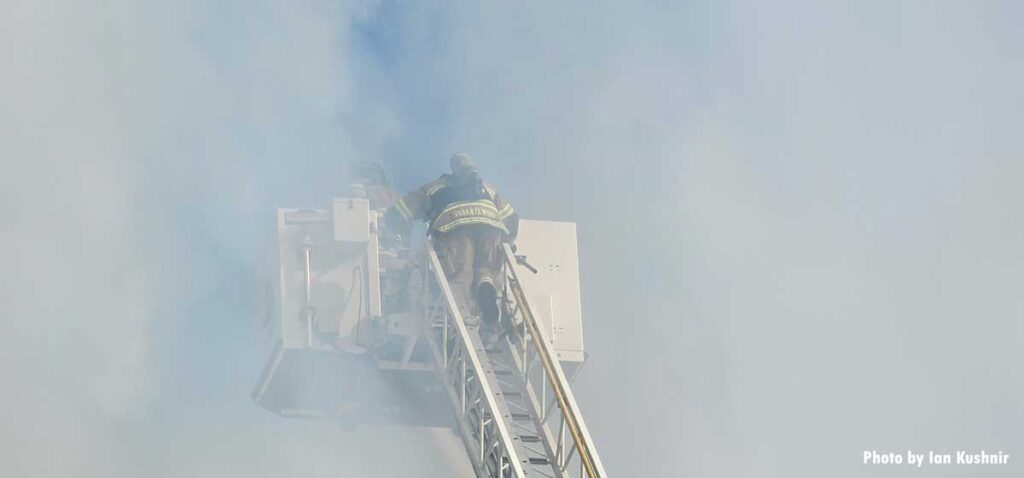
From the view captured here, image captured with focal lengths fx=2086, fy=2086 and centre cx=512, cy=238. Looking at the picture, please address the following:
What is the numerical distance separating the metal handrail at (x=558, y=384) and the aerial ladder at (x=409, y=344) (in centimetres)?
2

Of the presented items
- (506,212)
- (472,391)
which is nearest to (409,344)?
(472,391)

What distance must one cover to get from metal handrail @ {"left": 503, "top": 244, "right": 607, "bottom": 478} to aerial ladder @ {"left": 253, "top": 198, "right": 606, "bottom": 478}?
19 millimetres

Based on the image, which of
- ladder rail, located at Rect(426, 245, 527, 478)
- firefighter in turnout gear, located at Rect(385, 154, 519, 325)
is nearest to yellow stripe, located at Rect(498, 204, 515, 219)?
firefighter in turnout gear, located at Rect(385, 154, 519, 325)

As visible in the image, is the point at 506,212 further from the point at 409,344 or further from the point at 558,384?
the point at 558,384

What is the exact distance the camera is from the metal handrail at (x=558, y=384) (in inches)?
848

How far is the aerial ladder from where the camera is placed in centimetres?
2270

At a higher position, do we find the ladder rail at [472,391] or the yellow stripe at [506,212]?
the yellow stripe at [506,212]

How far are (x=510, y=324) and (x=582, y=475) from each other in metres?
2.48

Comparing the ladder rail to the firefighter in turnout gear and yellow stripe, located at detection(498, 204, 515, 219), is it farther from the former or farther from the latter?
yellow stripe, located at detection(498, 204, 515, 219)

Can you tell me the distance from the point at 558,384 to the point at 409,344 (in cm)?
217

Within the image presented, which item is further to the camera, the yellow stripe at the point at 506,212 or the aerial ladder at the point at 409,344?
the yellow stripe at the point at 506,212

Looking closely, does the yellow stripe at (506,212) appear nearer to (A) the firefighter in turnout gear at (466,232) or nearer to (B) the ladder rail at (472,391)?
(A) the firefighter in turnout gear at (466,232)

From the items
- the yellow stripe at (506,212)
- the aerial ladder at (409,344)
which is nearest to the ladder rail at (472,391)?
the aerial ladder at (409,344)

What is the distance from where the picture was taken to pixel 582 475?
2169 centimetres
